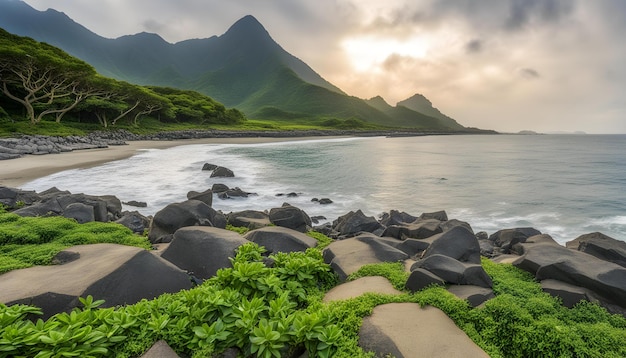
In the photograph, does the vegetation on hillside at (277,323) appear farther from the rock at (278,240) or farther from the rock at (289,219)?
the rock at (289,219)

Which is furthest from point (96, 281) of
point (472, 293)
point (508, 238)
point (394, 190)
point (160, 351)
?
point (394, 190)

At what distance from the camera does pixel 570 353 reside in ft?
12.0

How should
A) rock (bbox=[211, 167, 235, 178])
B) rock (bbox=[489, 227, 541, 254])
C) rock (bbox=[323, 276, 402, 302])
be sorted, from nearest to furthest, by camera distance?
rock (bbox=[323, 276, 402, 302]) < rock (bbox=[489, 227, 541, 254]) < rock (bbox=[211, 167, 235, 178])

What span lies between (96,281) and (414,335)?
14.6 ft

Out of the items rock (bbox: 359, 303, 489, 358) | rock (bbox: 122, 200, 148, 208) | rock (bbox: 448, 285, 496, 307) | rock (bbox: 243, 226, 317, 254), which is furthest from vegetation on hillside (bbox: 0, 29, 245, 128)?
rock (bbox: 448, 285, 496, 307)

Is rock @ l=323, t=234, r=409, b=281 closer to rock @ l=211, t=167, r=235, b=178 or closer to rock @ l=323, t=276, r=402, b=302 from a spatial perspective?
rock @ l=323, t=276, r=402, b=302

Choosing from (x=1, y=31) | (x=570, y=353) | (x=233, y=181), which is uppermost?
(x=1, y=31)

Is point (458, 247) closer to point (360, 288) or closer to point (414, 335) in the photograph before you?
point (360, 288)

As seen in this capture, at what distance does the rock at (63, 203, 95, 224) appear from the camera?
8.27m

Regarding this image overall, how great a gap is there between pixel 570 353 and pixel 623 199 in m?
23.6

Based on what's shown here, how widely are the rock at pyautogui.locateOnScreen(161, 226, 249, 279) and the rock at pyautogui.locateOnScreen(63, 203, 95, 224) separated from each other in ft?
11.5

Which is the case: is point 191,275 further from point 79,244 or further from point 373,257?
point 373,257

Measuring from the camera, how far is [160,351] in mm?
3406

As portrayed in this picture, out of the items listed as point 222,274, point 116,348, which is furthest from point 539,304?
point 116,348
